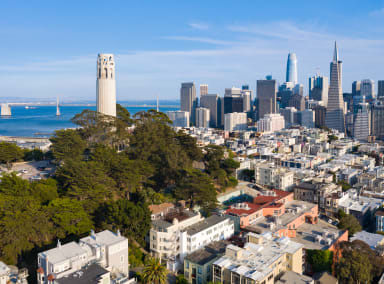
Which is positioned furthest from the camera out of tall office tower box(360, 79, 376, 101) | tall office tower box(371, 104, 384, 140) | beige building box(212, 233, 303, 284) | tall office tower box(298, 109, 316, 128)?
tall office tower box(360, 79, 376, 101)

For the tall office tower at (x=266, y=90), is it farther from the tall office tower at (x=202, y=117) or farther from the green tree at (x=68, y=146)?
the green tree at (x=68, y=146)

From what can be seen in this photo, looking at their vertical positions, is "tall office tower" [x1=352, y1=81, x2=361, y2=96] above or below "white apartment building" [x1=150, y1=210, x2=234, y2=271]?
above

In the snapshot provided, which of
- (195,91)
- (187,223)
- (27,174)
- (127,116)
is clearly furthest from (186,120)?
(187,223)

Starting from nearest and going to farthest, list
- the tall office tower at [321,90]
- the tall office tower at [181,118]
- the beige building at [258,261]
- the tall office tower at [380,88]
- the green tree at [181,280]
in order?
the beige building at [258,261] < the green tree at [181,280] < the tall office tower at [181,118] < the tall office tower at [380,88] < the tall office tower at [321,90]

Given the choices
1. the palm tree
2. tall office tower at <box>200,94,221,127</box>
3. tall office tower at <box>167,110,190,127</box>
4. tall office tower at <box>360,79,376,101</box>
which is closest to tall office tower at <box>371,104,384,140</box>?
tall office tower at <box>200,94,221,127</box>

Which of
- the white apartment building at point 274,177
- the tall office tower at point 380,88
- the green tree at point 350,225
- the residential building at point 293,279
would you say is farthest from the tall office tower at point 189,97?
the residential building at point 293,279

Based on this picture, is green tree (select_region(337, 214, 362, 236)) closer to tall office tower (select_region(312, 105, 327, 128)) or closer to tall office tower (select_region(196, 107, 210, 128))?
tall office tower (select_region(312, 105, 327, 128))
